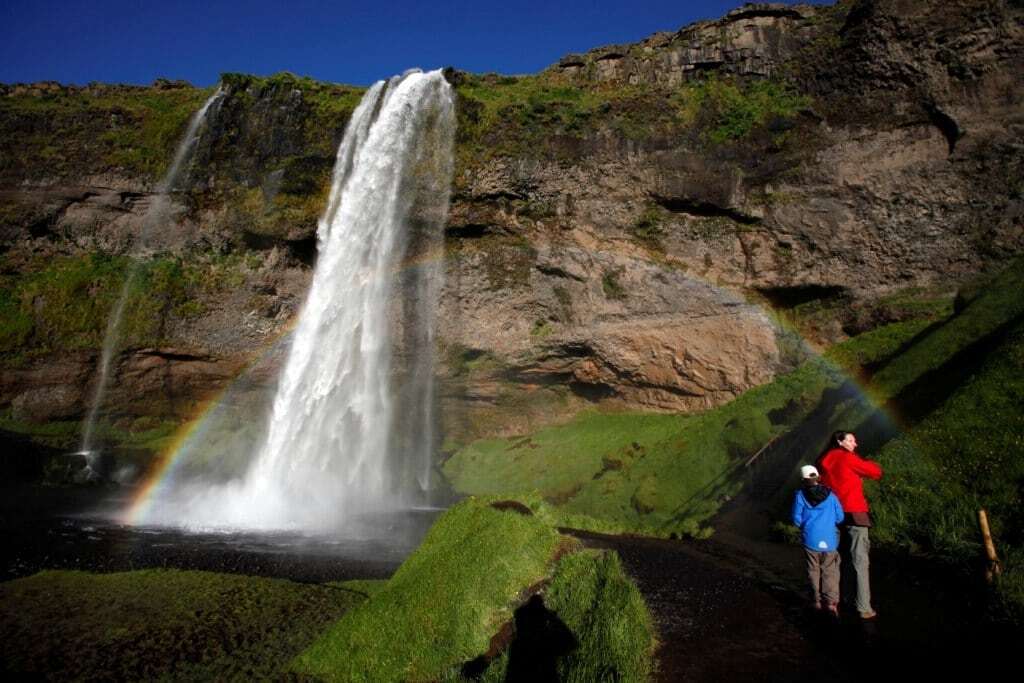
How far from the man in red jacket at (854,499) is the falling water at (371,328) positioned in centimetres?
1693

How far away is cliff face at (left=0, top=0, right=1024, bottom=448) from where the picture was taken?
21.5 meters

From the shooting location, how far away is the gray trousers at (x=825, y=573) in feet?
23.4

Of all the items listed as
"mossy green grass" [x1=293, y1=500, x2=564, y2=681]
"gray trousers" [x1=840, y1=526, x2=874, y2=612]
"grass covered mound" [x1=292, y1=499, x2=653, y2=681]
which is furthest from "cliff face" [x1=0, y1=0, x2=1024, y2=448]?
"mossy green grass" [x1=293, y1=500, x2=564, y2=681]

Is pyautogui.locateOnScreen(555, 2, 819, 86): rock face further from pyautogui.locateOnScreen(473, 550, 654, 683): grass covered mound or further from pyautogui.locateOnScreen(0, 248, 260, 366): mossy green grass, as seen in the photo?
pyautogui.locateOnScreen(473, 550, 654, 683): grass covered mound

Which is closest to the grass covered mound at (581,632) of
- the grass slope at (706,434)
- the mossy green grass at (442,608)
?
the mossy green grass at (442,608)

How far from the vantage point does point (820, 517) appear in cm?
708

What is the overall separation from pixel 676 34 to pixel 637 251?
36.7 ft

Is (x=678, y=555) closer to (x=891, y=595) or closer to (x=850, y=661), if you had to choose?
(x=891, y=595)

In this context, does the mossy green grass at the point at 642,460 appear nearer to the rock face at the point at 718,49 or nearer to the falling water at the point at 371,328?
the falling water at the point at 371,328

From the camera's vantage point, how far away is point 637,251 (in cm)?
2466

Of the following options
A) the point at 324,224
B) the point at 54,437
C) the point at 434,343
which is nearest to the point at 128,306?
the point at 54,437

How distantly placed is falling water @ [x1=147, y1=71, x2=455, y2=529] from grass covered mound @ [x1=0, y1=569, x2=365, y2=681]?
12.1 m

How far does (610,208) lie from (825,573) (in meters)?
19.2

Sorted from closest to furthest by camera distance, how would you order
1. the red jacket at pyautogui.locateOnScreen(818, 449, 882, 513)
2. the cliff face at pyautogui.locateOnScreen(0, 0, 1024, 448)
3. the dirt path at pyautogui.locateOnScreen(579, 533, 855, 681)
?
1. the dirt path at pyautogui.locateOnScreen(579, 533, 855, 681)
2. the red jacket at pyautogui.locateOnScreen(818, 449, 882, 513)
3. the cliff face at pyautogui.locateOnScreen(0, 0, 1024, 448)
